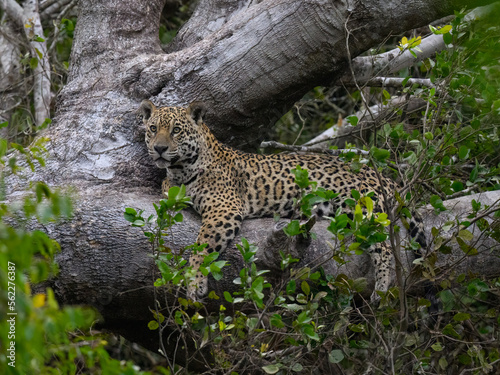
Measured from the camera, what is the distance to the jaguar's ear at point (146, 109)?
26.9 feet

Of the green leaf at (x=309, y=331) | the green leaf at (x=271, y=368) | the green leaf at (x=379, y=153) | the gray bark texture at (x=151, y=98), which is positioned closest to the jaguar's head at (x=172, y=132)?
the gray bark texture at (x=151, y=98)

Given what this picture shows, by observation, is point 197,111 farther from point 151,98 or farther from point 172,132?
point 151,98

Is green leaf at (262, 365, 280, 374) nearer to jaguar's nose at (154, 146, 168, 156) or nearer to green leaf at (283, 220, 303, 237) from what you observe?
green leaf at (283, 220, 303, 237)

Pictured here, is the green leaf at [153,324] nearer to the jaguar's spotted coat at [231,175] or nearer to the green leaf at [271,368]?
the green leaf at [271,368]

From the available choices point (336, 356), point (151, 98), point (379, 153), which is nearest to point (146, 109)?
point (151, 98)

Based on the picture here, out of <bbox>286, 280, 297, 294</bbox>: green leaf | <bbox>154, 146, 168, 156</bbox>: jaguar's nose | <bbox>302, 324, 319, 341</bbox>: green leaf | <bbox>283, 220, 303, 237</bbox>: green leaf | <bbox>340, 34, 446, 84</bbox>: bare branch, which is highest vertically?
<bbox>154, 146, 168, 156</bbox>: jaguar's nose

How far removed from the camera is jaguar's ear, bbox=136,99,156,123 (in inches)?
323

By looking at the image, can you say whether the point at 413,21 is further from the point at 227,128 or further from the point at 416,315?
the point at 416,315

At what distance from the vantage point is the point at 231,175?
8672 millimetres

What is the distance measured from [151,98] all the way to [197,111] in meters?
0.78

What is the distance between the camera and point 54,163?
26.3 ft

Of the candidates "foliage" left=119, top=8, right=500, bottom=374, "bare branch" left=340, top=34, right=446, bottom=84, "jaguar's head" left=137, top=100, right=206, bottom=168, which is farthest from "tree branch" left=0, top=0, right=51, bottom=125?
"foliage" left=119, top=8, right=500, bottom=374

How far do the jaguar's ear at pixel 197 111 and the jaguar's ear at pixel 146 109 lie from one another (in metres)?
0.45

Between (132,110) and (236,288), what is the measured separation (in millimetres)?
2851
